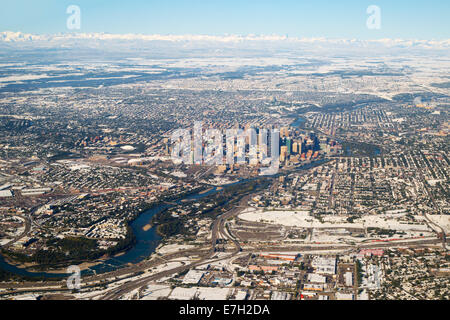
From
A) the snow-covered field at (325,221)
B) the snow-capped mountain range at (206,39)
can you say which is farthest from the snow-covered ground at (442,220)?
the snow-capped mountain range at (206,39)

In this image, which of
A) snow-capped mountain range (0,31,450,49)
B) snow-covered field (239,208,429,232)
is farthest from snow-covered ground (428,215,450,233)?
snow-capped mountain range (0,31,450,49)

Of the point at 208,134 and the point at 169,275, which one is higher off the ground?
the point at 208,134

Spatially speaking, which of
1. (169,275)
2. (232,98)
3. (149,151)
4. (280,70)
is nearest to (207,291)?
(169,275)

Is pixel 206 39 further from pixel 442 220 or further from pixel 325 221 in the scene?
pixel 442 220

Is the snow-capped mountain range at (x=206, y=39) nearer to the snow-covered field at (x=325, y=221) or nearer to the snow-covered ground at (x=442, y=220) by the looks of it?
the snow-covered field at (x=325, y=221)

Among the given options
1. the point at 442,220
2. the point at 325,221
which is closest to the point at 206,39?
the point at 325,221

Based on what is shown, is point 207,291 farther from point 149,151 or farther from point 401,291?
point 149,151

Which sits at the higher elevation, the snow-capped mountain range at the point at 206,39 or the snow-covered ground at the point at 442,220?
the snow-capped mountain range at the point at 206,39

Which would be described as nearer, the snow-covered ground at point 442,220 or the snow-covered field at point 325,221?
the snow-covered ground at point 442,220

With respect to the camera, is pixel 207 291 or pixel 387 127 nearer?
pixel 207 291

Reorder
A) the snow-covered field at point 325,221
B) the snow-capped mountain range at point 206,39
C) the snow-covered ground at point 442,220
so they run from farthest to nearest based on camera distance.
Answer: the snow-capped mountain range at point 206,39, the snow-covered field at point 325,221, the snow-covered ground at point 442,220

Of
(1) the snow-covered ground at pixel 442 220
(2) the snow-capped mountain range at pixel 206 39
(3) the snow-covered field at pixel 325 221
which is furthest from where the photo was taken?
(2) the snow-capped mountain range at pixel 206 39
